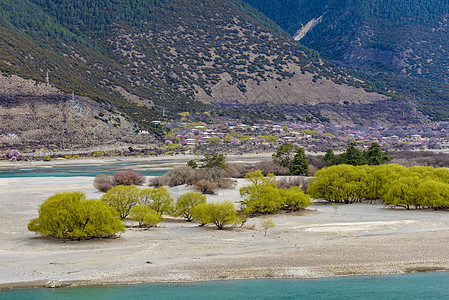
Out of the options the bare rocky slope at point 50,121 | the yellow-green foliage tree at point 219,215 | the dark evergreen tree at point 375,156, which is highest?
the bare rocky slope at point 50,121

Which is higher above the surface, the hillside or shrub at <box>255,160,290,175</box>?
the hillside

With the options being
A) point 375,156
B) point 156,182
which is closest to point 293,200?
point 156,182

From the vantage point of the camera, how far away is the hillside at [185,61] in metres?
133

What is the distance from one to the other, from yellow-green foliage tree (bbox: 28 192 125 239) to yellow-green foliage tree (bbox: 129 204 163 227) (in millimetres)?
3624

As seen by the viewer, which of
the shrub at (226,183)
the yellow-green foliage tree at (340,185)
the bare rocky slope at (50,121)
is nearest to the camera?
the yellow-green foliage tree at (340,185)

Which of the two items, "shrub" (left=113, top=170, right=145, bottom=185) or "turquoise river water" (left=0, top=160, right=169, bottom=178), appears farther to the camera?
"turquoise river water" (left=0, top=160, right=169, bottom=178)

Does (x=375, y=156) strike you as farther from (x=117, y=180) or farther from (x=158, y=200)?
(x=158, y=200)

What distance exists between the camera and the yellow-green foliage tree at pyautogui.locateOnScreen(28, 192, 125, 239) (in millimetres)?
29422

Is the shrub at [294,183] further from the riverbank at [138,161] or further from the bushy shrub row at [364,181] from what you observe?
the riverbank at [138,161]

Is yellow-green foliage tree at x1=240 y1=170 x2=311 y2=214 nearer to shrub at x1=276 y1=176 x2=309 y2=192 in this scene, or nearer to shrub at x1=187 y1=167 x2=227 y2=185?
shrub at x1=276 y1=176 x2=309 y2=192

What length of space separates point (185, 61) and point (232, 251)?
428 ft

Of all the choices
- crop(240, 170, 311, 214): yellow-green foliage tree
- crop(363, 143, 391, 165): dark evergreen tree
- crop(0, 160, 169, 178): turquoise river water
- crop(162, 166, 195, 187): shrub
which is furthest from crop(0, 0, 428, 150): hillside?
crop(240, 170, 311, 214): yellow-green foliage tree

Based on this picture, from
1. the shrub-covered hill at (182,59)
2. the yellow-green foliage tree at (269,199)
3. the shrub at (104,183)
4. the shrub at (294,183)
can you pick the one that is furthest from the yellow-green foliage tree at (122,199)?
the shrub-covered hill at (182,59)

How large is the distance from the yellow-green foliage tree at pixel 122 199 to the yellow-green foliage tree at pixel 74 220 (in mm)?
6271
